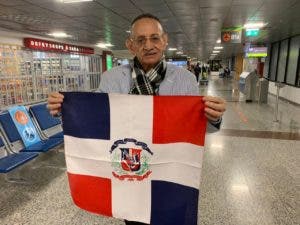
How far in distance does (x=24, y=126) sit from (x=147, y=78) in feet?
10.1

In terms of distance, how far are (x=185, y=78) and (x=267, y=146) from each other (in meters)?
3.84

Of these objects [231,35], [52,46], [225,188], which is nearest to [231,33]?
[231,35]

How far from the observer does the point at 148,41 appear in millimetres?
1278

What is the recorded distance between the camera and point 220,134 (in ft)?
17.9

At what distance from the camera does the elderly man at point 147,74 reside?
4.20ft

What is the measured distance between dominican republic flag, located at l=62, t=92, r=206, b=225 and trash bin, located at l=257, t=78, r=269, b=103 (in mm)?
9422

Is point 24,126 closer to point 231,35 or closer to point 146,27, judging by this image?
point 146,27

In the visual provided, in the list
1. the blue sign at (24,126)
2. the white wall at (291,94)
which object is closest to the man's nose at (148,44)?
the blue sign at (24,126)

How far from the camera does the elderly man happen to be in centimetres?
128

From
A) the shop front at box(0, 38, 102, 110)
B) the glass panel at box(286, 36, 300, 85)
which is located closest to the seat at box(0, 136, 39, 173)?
the shop front at box(0, 38, 102, 110)

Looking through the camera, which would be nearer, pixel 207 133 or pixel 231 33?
pixel 207 133

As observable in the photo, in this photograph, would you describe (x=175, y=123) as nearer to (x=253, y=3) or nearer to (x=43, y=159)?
(x=43, y=159)

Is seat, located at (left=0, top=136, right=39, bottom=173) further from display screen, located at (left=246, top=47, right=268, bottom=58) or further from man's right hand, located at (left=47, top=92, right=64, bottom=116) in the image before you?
display screen, located at (left=246, top=47, right=268, bottom=58)

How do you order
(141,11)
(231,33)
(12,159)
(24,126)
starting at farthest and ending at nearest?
1. (231,33)
2. (141,11)
3. (24,126)
4. (12,159)
